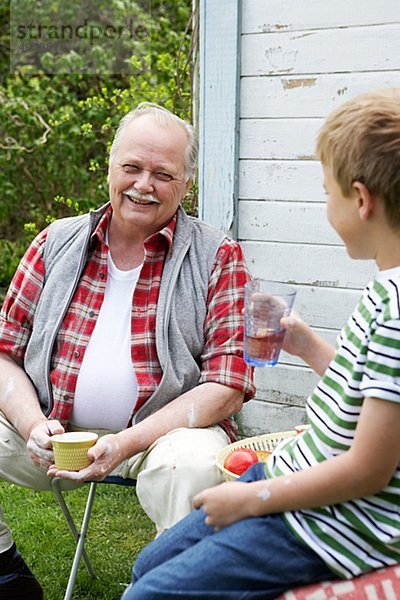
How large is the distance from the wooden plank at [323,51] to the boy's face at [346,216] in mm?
1876

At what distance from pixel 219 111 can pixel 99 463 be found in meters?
1.97

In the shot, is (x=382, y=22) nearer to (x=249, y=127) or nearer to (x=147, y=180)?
(x=249, y=127)

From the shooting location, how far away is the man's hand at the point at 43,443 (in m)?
2.74

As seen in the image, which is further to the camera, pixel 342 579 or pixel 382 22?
pixel 382 22

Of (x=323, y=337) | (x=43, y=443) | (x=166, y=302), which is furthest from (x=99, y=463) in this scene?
(x=323, y=337)

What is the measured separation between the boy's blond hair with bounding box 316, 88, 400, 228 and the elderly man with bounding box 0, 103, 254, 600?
44.8 inches

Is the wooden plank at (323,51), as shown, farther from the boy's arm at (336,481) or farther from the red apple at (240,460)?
the boy's arm at (336,481)

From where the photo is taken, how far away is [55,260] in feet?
10.2

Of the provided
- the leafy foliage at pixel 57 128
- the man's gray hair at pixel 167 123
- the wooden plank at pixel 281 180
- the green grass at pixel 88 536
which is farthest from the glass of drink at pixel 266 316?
the leafy foliage at pixel 57 128

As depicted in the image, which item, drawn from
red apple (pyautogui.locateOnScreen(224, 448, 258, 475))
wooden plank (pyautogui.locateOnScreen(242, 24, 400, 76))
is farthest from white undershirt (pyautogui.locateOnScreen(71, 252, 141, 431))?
wooden plank (pyautogui.locateOnScreen(242, 24, 400, 76))

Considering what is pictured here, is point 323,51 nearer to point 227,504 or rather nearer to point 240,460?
point 240,460

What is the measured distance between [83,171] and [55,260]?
4.11 m

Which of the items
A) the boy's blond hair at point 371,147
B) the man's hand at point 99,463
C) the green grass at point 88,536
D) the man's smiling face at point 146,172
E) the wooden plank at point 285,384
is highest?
the boy's blond hair at point 371,147

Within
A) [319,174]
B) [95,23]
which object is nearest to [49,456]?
[319,174]
